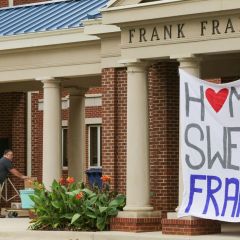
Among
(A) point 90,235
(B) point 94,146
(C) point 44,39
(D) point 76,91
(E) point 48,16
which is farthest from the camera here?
(B) point 94,146

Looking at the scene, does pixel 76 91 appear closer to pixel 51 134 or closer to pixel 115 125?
pixel 51 134

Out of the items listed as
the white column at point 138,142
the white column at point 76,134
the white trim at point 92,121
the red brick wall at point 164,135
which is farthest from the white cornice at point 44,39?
the white trim at point 92,121

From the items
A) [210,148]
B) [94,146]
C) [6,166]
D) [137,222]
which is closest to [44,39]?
[6,166]

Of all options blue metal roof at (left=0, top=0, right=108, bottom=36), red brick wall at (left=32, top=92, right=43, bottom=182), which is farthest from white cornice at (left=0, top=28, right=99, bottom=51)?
red brick wall at (left=32, top=92, right=43, bottom=182)

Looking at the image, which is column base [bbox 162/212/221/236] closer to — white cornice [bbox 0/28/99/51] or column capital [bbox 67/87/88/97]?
white cornice [bbox 0/28/99/51]

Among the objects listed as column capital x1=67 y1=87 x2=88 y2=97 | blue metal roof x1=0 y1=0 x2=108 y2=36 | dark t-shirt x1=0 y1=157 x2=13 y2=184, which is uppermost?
blue metal roof x1=0 y1=0 x2=108 y2=36

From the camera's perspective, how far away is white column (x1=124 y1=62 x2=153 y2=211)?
2261 cm

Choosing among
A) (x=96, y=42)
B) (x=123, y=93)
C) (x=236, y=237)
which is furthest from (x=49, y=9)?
(x=236, y=237)

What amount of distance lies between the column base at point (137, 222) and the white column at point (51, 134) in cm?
407

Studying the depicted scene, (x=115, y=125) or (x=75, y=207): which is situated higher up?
(x=115, y=125)

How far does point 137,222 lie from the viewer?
2245 centimetres

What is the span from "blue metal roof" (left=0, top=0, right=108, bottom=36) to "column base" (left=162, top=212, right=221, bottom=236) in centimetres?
581

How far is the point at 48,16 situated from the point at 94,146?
10094 millimetres

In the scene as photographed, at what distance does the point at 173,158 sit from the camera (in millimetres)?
23531
